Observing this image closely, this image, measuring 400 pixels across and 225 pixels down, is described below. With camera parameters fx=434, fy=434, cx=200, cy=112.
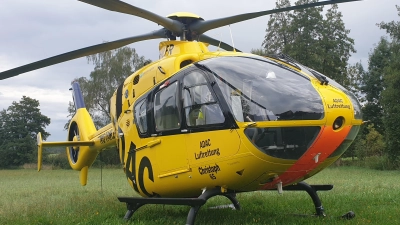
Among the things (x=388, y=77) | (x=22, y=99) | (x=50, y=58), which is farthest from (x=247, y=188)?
(x=22, y=99)

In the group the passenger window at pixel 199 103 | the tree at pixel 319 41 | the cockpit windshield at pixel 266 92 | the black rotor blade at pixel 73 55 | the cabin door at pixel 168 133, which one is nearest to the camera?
the cockpit windshield at pixel 266 92

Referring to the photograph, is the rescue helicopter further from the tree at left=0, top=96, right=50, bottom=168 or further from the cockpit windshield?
the tree at left=0, top=96, right=50, bottom=168

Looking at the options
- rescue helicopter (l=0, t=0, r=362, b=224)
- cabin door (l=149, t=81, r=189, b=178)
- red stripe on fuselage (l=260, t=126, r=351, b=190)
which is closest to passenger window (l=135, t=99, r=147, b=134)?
rescue helicopter (l=0, t=0, r=362, b=224)

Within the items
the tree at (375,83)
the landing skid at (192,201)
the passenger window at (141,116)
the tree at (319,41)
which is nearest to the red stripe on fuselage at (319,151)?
the landing skid at (192,201)

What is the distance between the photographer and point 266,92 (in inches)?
239

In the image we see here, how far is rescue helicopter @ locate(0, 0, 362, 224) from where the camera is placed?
19.4 ft

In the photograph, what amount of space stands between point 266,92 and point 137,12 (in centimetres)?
304

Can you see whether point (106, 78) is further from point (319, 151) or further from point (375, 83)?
point (319, 151)

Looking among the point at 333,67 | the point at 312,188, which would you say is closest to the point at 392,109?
the point at 333,67

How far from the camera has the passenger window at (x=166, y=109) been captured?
280 inches

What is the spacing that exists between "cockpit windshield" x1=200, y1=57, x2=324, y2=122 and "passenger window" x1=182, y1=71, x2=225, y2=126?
0.77 ft

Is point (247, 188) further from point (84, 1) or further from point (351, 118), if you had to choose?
point (84, 1)

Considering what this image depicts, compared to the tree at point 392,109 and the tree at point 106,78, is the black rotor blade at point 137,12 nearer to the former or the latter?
the tree at point 392,109

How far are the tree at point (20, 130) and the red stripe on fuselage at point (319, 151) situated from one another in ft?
194
